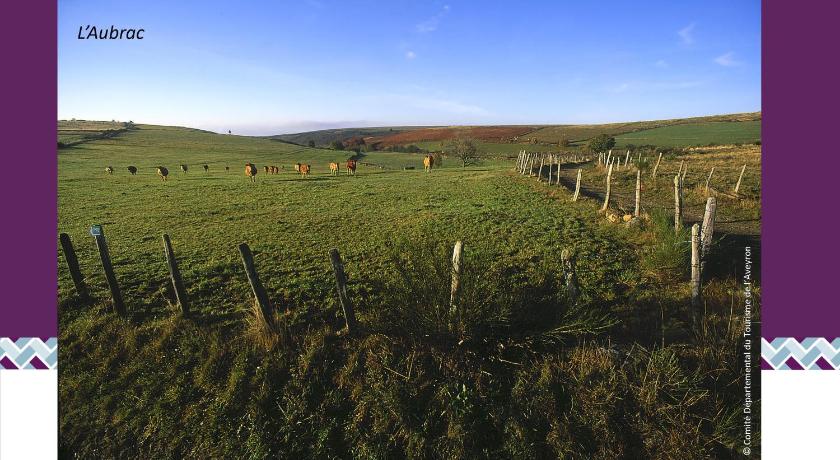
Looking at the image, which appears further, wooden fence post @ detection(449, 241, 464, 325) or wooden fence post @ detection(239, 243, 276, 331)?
wooden fence post @ detection(239, 243, 276, 331)

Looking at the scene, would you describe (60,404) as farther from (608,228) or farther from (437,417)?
(608,228)

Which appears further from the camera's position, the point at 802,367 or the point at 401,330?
the point at 401,330

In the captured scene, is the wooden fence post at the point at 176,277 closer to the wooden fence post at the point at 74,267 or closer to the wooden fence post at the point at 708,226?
the wooden fence post at the point at 74,267

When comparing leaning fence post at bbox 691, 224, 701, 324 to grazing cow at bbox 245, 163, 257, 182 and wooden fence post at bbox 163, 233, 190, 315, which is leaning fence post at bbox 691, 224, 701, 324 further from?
grazing cow at bbox 245, 163, 257, 182

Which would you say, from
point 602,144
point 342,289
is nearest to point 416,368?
point 342,289

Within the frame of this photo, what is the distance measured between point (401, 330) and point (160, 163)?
47.8m

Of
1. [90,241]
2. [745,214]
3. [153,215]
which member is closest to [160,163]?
[153,215]

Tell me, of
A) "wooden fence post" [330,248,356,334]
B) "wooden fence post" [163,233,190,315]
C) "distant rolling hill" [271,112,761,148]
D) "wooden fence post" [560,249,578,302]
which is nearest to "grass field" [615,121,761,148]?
"distant rolling hill" [271,112,761,148]

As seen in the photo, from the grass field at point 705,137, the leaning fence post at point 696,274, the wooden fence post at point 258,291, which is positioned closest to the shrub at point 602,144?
the grass field at point 705,137

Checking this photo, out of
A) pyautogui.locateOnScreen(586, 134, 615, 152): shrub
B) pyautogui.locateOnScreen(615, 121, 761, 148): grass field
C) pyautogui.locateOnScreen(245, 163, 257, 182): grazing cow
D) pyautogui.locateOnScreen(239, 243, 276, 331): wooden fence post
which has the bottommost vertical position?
pyautogui.locateOnScreen(239, 243, 276, 331): wooden fence post

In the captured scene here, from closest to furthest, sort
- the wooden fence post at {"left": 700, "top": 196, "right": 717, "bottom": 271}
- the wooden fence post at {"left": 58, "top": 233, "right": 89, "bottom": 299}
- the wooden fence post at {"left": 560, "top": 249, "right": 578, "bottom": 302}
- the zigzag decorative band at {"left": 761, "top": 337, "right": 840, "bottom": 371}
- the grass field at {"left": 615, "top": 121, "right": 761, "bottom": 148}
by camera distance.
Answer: the zigzag decorative band at {"left": 761, "top": 337, "right": 840, "bottom": 371} → the wooden fence post at {"left": 560, "top": 249, "right": 578, "bottom": 302} → the wooden fence post at {"left": 700, "top": 196, "right": 717, "bottom": 271} → the wooden fence post at {"left": 58, "top": 233, "right": 89, "bottom": 299} → the grass field at {"left": 615, "top": 121, "right": 761, "bottom": 148}

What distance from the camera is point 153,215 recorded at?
1559 cm

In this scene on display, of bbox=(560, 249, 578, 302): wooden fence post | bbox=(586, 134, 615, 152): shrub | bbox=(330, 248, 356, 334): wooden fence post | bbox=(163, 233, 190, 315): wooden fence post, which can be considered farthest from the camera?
bbox=(586, 134, 615, 152): shrub

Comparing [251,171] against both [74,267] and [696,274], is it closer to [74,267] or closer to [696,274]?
[74,267]
